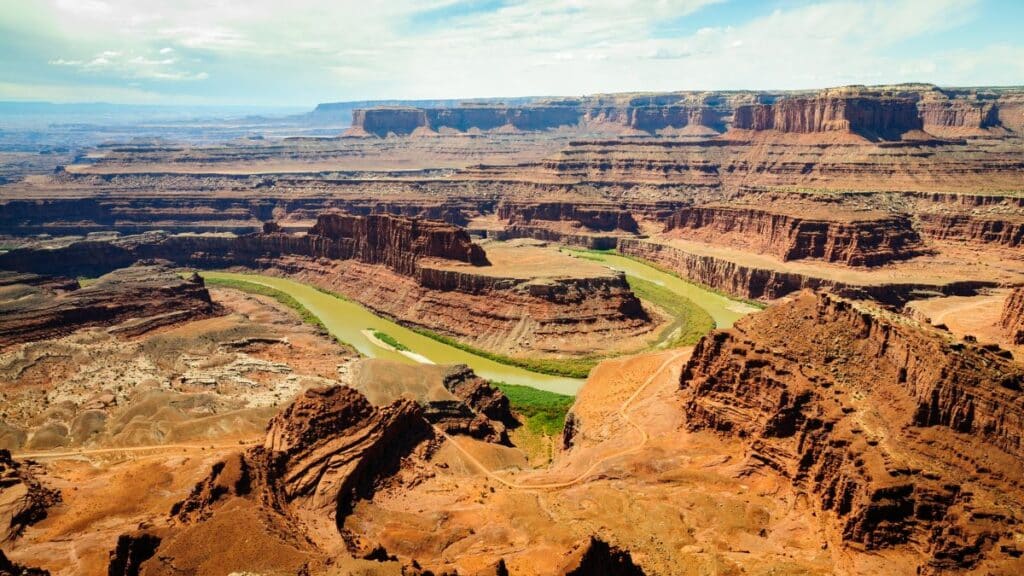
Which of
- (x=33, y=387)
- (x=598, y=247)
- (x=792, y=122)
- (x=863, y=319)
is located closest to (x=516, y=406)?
(x=863, y=319)

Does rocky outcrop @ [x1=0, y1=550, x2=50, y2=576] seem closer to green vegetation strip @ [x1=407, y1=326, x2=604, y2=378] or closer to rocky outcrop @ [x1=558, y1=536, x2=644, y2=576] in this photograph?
rocky outcrop @ [x1=558, y1=536, x2=644, y2=576]

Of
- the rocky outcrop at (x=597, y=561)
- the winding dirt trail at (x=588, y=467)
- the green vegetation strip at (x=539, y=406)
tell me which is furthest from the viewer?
the green vegetation strip at (x=539, y=406)

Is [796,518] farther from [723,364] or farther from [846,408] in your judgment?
[723,364]

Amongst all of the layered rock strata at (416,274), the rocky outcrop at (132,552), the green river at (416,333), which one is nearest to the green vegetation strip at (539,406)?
the green river at (416,333)

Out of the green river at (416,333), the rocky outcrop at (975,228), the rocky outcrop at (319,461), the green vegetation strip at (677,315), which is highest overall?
the rocky outcrop at (975,228)

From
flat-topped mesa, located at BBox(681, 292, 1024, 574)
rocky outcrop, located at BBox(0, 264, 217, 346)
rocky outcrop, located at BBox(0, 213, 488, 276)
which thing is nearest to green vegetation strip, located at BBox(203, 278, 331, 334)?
rocky outcrop, located at BBox(0, 213, 488, 276)

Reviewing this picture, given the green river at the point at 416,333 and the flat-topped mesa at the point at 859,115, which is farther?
the flat-topped mesa at the point at 859,115

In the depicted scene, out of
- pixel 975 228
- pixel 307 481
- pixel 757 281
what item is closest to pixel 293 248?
pixel 757 281

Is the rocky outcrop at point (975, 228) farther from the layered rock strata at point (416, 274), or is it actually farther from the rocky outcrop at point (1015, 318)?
the layered rock strata at point (416, 274)
